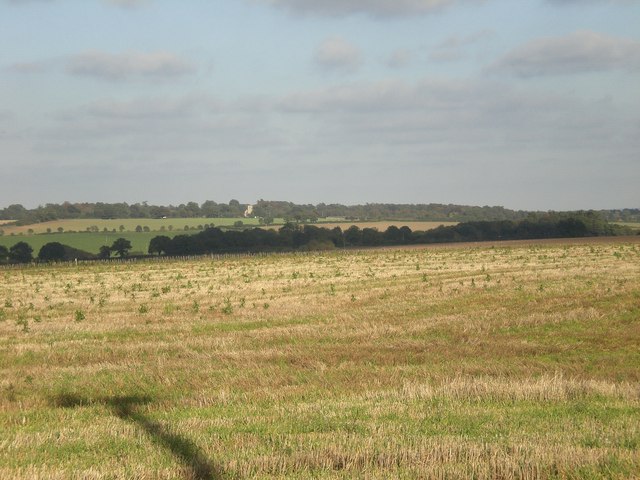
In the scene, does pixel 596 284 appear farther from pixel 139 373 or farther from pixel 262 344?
pixel 139 373

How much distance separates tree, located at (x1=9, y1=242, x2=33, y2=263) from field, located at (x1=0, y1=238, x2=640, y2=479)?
2350 inches

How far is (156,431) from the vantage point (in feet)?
31.5

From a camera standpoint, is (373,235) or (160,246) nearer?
(160,246)

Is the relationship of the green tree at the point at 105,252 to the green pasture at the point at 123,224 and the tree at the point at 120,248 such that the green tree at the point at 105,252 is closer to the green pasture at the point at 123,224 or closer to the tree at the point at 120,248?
the tree at the point at 120,248

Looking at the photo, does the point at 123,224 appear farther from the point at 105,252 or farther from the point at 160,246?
the point at 105,252

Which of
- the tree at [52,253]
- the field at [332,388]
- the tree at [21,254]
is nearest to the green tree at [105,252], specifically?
the tree at [52,253]

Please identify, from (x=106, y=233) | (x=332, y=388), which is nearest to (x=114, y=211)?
(x=106, y=233)

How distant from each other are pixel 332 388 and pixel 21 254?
273 ft

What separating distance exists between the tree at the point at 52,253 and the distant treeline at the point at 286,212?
61.6m

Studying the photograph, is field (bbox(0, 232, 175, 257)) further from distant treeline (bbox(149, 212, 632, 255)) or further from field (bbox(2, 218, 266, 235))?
field (bbox(2, 218, 266, 235))

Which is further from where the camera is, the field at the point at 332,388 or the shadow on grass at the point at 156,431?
the field at the point at 332,388

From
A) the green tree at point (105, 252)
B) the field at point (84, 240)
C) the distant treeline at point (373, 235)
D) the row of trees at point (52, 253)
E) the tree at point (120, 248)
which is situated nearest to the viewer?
the row of trees at point (52, 253)

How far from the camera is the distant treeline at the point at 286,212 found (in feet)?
527

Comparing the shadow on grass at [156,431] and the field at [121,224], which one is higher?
the field at [121,224]
